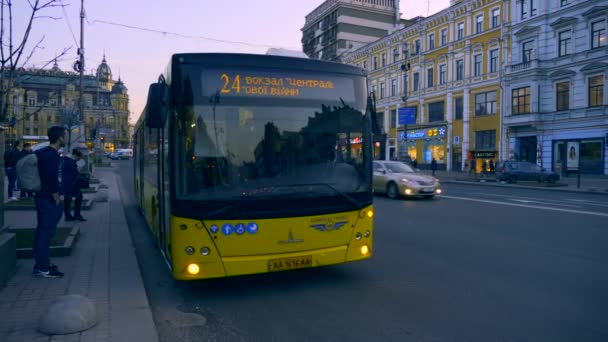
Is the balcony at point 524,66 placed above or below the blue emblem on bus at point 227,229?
above

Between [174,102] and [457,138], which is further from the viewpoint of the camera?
[457,138]

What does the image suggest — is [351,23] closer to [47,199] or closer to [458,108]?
[458,108]

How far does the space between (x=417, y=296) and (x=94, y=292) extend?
377cm

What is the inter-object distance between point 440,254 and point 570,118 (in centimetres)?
3228

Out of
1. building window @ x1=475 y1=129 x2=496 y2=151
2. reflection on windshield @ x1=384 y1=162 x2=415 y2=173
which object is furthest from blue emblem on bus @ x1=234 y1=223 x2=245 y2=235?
building window @ x1=475 y1=129 x2=496 y2=151

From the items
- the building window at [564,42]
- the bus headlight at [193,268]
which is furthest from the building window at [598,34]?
the bus headlight at [193,268]

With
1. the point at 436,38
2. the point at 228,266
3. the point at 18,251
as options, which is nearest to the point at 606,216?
the point at 228,266

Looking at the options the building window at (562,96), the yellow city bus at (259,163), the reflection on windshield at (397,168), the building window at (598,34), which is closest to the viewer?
the yellow city bus at (259,163)

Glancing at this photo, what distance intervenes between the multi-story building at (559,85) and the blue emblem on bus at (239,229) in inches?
1251

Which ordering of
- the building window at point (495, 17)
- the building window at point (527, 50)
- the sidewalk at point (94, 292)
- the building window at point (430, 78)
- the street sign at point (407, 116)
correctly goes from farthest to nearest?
the building window at point (430, 78), the street sign at point (407, 116), the building window at point (495, 17), the building window at point (527, 50), the sidewalk at point (94, 292)

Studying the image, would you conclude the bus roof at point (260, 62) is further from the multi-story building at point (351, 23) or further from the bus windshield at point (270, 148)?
the multi-story building at point (351, 23)

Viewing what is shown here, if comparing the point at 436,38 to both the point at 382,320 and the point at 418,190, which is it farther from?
the point at 382,320

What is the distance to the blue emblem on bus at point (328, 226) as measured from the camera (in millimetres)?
5945

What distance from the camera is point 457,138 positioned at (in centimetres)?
4653
